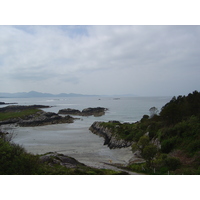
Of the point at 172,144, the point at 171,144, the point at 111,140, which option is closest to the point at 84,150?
the point at 111,140

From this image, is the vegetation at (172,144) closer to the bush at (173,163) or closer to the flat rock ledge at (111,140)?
the bush at (173,163)

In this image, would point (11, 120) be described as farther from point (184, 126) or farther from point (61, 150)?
point (184, 126)

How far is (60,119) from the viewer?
88.8 meters

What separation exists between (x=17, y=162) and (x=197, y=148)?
930 inches

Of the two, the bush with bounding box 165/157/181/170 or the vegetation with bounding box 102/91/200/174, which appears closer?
the bush with bounding box 165/157/181/170

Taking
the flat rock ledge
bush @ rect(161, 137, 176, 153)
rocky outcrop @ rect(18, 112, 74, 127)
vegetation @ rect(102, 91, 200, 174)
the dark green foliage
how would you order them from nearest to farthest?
1. the dark green foliage
2. vegetation @ rect(102, 91, 200, 174)
3. bush @ rect(161, 137, 176, 153)
4. the flat rock ledge
5. rocky outcrop @ rect(18, 112, 74, 127)

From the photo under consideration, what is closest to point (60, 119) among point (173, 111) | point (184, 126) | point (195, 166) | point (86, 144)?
point (86, 144)

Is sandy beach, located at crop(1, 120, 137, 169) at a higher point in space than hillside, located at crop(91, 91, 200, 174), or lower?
lower

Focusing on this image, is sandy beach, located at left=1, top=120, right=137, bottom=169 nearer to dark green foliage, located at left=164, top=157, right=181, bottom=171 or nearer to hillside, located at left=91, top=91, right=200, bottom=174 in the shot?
hillside, located at left=91, top=91, right=200, bottom=174

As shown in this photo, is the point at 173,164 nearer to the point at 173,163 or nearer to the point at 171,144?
the point at 173,163

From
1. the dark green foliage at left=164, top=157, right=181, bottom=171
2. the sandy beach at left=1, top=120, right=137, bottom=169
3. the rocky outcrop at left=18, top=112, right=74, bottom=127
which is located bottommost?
the sandy beach at left=1, top=120, right=137, bottom=169

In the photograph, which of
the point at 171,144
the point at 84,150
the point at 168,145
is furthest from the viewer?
the point at 84,150

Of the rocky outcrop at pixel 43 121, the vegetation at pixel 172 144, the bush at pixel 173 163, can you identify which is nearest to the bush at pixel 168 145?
the vegetation at pixel 172 144

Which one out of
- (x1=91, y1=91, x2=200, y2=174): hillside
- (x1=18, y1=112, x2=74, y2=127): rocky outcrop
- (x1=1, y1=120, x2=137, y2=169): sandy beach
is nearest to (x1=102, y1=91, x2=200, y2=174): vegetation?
(x1=91, y1=91, x2=200, y2=174): hillside
